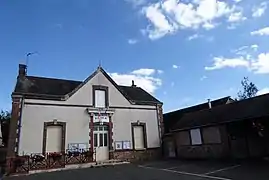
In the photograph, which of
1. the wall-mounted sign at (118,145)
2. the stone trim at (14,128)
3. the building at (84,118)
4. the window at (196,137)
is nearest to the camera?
the stone trim at (14,128)

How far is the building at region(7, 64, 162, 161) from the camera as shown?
14.9 meters

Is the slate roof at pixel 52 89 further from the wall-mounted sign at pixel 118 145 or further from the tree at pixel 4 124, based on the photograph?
the tree at pixel 4 124

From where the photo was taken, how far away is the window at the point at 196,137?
16.4 m

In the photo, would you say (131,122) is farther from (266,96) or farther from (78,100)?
(266,96)

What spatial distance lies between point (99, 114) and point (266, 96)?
1012cm

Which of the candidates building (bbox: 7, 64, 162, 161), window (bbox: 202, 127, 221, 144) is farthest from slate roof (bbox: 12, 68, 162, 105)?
window (bbox: 202, 127, 221, 144)

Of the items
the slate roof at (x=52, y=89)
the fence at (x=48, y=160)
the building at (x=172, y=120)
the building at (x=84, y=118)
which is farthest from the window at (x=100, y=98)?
the building at (x=172, y=120)

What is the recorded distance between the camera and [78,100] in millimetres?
16906

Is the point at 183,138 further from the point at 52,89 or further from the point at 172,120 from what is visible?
the point at 52,89

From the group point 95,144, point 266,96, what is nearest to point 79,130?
point 95,144

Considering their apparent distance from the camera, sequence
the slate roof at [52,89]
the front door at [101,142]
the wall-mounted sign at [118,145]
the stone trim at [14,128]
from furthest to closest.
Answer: the wall-mounted sign at [118,145]
the front door at [101,142]
the slate roof at [52,89]
the stone trim at [14,128]

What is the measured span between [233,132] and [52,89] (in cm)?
1136

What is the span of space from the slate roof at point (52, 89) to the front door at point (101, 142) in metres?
2.96

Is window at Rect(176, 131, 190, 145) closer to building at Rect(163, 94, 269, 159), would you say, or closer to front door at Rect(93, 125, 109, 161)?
building at Rect(163, 94, 269, 159)
